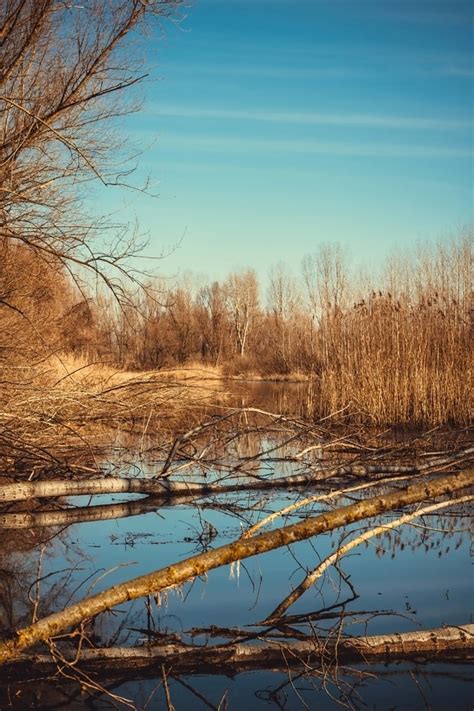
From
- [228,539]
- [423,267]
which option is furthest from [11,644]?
[423,267]

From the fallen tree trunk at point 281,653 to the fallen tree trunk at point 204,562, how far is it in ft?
0.73

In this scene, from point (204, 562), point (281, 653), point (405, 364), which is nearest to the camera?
point (204, 562)

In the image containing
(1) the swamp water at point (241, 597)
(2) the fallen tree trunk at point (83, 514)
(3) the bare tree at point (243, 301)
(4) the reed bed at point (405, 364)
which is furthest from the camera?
(3) the bare tree at point (243, 301)

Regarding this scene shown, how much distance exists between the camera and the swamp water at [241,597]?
2510mm

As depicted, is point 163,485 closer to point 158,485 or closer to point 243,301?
point 158,485

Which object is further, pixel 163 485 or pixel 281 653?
pixel 163 485

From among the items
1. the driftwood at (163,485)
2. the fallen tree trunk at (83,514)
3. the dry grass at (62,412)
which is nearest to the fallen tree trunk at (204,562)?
the driftwood at (163,485)

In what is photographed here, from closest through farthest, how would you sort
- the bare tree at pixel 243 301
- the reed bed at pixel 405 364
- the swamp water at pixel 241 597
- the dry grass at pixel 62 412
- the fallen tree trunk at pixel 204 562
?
1. the fallen tree trunk at pixel 204 562
2. the swamp water at pixel 241 597
3. the dry grass at pixel 62 412
4. the reed bed at pixel 405 364
5. the bare tree at pixel 243 301

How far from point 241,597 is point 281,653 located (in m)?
0.84

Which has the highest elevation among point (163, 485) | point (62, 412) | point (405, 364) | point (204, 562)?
point (405, 364)

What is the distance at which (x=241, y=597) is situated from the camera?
357 cm

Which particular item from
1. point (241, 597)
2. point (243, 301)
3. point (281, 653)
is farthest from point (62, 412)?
point (243, 301)

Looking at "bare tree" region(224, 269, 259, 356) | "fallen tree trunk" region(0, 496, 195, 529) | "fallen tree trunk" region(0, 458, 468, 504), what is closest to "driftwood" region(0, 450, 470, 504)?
"fallen tree trunk" region(0, 458, 468, 504)

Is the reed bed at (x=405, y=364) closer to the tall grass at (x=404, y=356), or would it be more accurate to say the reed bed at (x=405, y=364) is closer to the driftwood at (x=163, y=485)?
the tall grass at (x=404, y=356)
